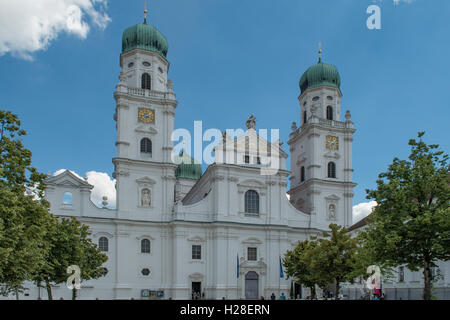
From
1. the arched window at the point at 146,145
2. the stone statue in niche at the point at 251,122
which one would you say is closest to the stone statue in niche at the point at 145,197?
the arched window at the point at 146,145

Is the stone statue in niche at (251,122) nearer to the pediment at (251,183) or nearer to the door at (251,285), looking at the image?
the pediment at (251,183)

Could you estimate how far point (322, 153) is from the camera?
186 ft

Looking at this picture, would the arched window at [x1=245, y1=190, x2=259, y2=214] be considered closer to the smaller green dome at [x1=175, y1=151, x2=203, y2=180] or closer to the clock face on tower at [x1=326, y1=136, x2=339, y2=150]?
the clock face on tower at [x1=326, y1=136, x2=339, y2=150]

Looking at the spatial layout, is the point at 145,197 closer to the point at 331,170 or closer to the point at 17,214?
the point at 331,170

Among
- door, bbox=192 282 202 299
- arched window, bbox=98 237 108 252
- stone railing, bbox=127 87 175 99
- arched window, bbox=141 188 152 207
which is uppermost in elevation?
stone railing, bbox=127 87 175 99

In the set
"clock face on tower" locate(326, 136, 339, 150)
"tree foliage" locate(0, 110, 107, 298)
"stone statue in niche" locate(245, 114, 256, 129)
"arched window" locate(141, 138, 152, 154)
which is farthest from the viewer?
"clock face on tower" locate(326, 136, 339, 150)

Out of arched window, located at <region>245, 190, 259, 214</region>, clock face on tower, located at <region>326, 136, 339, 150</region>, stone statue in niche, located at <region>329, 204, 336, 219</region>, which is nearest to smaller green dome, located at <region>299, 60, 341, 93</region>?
clock face on tower, located at <region>326, 136, 339, 150</region>

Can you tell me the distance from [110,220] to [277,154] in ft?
65.1

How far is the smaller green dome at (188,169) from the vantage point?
247 feet

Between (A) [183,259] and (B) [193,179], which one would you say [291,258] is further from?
(B) [193,179]

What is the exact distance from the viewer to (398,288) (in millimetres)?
40812

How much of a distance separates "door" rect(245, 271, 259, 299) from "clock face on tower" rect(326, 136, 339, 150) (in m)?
18.2

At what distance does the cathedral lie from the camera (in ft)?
156
